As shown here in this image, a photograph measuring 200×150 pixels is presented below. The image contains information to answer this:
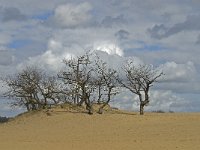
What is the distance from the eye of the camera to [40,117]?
1821 inches

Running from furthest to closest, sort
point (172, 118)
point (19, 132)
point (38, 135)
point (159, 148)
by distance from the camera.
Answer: point (172, 118), point (19, 132), point (38, 135), point (159, 148)

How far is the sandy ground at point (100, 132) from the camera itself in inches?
1051

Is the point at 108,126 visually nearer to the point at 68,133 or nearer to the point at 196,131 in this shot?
the point at 68,133

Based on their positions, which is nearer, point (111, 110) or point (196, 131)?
point (196, 131)

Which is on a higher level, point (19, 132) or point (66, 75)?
point (66, 75)

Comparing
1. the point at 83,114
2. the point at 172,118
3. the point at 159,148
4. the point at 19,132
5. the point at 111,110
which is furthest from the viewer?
the point at 111,110

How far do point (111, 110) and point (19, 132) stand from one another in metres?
13.2

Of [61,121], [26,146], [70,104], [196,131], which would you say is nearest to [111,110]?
[70,104]

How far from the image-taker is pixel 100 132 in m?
35.9

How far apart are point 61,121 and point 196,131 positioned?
1487cm

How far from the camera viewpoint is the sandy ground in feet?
87.6

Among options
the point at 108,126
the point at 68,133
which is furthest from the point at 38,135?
the point at 108,126

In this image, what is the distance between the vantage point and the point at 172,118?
4291cm

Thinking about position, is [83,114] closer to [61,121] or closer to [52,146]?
[61,121]
